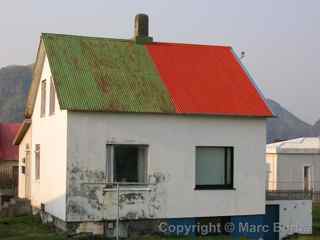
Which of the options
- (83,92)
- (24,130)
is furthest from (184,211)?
(24,130)

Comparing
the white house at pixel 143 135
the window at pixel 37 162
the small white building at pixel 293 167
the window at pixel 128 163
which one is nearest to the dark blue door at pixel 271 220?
the white house at pixel 143 135

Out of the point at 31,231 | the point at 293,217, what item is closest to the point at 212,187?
the point at 293,217

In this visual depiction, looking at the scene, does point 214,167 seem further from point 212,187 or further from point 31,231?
point 31,231

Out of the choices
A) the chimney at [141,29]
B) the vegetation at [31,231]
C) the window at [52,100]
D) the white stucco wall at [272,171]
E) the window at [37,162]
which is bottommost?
the vegetation at [31,231]

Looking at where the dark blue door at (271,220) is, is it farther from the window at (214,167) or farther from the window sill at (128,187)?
the window sill at (128,187)

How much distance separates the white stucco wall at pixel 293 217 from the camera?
23250 millimetres

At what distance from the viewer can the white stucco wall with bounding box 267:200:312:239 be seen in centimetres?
2325

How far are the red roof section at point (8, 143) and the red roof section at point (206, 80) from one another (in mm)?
18884

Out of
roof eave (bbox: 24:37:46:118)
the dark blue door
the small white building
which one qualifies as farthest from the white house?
the small white building

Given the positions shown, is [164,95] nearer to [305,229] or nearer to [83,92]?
[83,92]

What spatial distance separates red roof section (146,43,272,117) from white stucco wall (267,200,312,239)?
395 cm

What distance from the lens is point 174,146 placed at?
2066 cm

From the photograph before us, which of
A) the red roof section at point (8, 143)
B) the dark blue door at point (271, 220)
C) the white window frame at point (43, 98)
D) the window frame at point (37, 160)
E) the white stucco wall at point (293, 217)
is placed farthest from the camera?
the red roof section at point (8, 143)

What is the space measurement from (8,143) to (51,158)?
19798mm
